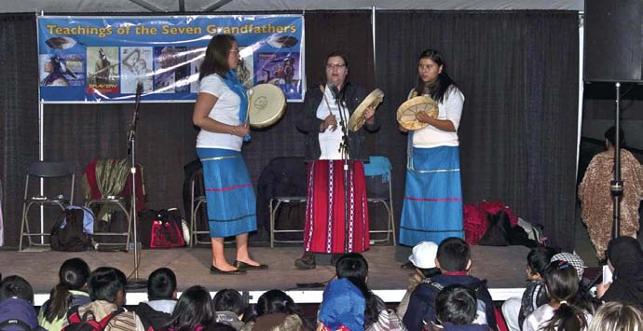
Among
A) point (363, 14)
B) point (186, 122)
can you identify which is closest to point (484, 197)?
point (363, 14)

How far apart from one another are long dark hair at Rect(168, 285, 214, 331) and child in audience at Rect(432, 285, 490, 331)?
963 mm

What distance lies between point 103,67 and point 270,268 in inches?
92.0

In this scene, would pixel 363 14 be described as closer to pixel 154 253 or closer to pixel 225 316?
pixel 154 253

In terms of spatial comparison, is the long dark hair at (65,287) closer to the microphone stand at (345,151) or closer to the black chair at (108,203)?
the microphone stand at (345,151)

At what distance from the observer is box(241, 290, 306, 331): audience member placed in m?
4.62

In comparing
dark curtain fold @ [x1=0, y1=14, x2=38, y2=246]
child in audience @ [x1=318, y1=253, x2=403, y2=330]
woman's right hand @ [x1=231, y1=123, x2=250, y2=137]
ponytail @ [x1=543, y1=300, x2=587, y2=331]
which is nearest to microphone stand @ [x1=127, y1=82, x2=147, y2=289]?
woman's right hand @ [x1=231, y1=123, x2=250, y2=137]

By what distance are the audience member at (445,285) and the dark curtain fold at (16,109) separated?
15.6 feet

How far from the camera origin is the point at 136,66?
29.1 ft

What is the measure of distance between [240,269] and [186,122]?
2.27m

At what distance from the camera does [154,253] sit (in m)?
8.36

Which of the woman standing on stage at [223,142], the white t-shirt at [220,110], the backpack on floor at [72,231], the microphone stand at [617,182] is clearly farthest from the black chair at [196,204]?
the microphone stand at [617,182]

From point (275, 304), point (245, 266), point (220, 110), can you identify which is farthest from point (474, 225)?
point (275, 304)

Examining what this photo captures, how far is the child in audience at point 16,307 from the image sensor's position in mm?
4832

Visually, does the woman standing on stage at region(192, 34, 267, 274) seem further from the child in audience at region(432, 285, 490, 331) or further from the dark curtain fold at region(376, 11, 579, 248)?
the child in audience at region(432, 285, 490, 331)
